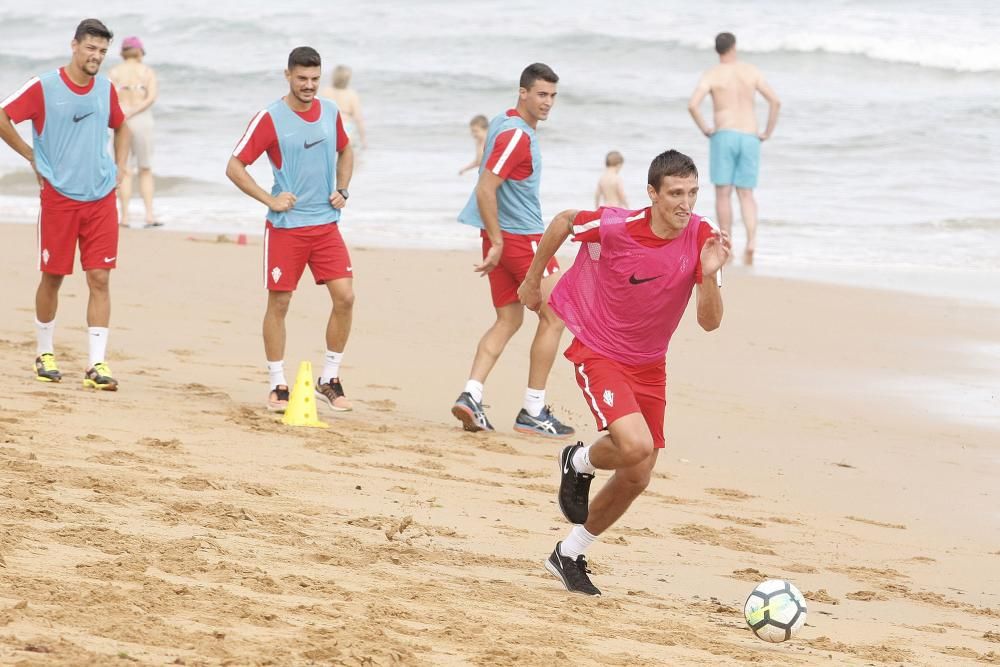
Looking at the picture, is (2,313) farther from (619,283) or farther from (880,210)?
(880,210)

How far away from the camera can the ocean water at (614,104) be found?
58.6 ft

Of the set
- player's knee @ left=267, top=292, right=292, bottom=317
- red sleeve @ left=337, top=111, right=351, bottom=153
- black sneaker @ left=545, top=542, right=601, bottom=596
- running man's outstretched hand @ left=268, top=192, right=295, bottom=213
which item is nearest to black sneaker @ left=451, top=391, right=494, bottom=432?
player's knee @ left=267, top=292, right=292, bottom=317

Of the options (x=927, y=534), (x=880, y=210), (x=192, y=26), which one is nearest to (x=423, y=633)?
(x=927, y=534)

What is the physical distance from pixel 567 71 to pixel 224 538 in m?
28.6

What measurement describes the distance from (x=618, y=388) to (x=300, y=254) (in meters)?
3.24

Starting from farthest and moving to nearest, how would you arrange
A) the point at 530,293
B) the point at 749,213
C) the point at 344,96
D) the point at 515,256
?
1. the point at 344,96
2. the point at 749,213
3. the point at 515,256
4. the point at 530,293

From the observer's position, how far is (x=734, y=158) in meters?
15.4

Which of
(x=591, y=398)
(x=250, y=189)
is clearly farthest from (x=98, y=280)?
(x=591, y=398)

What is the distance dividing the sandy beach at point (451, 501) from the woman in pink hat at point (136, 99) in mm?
4012

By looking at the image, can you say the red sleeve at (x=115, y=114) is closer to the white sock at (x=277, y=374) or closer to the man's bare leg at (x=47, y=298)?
the man's bare leg at (x=47, y=298)

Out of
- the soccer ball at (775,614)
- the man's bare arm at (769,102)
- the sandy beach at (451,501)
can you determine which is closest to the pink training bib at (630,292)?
the sandy beach at (451,501)

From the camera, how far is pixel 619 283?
5.59 meters

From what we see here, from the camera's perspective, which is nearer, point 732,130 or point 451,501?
point 451,501

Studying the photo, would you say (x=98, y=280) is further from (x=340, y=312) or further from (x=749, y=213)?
(x=749, y=213)
